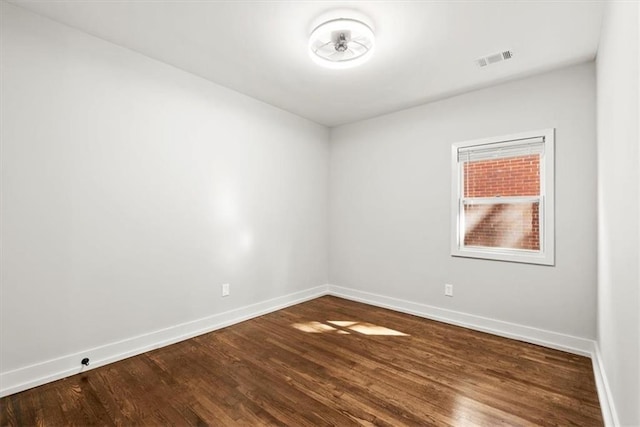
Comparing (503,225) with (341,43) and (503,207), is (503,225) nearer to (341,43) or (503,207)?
(503,207)

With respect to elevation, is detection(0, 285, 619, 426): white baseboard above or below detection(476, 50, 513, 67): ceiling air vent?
below

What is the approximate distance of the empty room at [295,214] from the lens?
76.5 inches

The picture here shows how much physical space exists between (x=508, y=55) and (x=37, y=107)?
3.79 m

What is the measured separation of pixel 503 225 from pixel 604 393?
168 cm

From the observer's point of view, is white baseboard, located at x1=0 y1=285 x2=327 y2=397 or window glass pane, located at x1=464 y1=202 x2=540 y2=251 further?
window glass pane, located at x1=464 y1=202 x2=540 y2=251

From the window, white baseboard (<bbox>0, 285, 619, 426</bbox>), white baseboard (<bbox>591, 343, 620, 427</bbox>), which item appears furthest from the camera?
the window

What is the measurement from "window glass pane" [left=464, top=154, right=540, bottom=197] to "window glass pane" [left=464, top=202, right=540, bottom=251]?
143 millimetres

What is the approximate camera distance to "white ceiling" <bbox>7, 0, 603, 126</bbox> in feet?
6.80

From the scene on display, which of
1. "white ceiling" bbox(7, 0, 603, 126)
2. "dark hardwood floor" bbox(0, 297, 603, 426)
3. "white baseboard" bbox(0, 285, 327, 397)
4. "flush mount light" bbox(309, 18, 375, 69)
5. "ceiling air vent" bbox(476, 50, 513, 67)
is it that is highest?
"ceiling air vent" bbox(476, 50, 513, 67)

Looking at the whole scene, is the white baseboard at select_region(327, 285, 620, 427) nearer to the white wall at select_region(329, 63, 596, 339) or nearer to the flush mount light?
the white wall at select_region(329, 63, 596, 339)

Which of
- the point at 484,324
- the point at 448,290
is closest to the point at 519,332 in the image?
the point at 484,324

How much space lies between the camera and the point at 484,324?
10.6 ft

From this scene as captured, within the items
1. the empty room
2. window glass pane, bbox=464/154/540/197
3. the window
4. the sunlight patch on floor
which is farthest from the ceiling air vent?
the sunlight patch on floor

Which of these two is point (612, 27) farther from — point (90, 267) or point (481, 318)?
point (90, 267)
